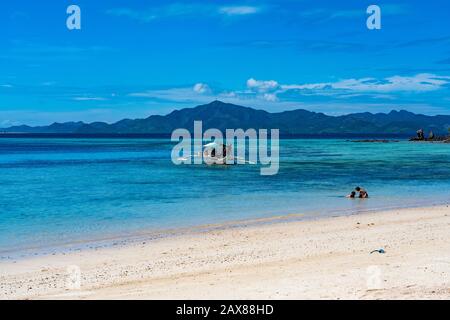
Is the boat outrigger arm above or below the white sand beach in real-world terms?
above

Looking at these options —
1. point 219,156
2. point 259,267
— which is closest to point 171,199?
point 259,267

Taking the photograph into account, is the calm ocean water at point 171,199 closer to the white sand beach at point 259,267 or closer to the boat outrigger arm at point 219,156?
the white sand beach at point 259,267

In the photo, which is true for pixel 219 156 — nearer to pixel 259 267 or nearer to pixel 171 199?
pixel 171 199

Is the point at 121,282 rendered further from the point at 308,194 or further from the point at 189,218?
the point at 308,194

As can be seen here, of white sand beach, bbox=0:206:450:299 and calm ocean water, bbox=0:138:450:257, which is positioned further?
calm ocean water, bbox=0:138:450:257

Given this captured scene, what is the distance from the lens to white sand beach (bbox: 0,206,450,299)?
30.4ft

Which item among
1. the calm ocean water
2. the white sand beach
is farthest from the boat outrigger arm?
the white sand beach

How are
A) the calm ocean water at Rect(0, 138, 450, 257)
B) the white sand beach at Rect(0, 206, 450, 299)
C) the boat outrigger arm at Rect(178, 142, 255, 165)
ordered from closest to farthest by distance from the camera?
the white sand beach at Rect(0, 206, 450, 299) < the calm ocean water at Rect(0, 138, 450, 257) < the boat outrigger arm at Rect(178, 142, 255, 165)

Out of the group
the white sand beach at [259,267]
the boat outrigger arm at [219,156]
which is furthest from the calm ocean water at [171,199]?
the boat outrigger arm at [219,156]

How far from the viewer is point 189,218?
20625 mm

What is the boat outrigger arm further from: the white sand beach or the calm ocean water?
the white sand beach

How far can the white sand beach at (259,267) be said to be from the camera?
9.27 metres

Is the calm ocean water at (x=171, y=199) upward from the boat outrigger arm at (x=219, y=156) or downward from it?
downward

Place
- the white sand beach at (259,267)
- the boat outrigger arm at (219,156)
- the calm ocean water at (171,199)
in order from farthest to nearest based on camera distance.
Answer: the boat outrigger arm at (219,156)
the calm ocean water at (171,199)
the white sand beach at (259,267)
